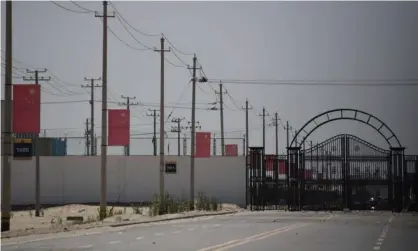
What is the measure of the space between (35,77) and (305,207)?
75.3ft

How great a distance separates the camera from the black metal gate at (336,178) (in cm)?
5341

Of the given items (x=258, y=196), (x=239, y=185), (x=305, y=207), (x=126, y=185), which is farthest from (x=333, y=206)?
(x=126, y=185)

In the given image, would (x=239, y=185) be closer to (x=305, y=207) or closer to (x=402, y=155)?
(x=305, y=207)

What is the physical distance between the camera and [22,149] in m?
29.8

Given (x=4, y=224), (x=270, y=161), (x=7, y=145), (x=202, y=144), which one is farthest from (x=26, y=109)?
(x=202, y=144)

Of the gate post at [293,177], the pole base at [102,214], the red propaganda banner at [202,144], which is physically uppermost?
the red propaganda banner at [202,144]

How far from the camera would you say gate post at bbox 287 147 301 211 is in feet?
178

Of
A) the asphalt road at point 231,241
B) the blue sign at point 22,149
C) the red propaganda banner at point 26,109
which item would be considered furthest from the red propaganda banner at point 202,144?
the blue sign at point 22,149

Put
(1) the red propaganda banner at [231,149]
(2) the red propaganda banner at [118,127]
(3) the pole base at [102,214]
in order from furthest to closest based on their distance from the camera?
(1) the red propaganda banner at [231,149] → (2) the red propaganda banner at [118,127] → (3) the pole base at [102,214]

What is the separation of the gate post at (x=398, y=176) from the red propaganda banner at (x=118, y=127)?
1933 cm

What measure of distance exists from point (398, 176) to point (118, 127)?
2077cm

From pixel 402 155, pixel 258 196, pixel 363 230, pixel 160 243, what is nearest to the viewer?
pixel 160 243

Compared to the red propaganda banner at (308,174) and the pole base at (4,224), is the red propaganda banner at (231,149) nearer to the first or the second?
the red propaganda banner at (308,174)

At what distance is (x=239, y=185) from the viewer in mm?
70312
